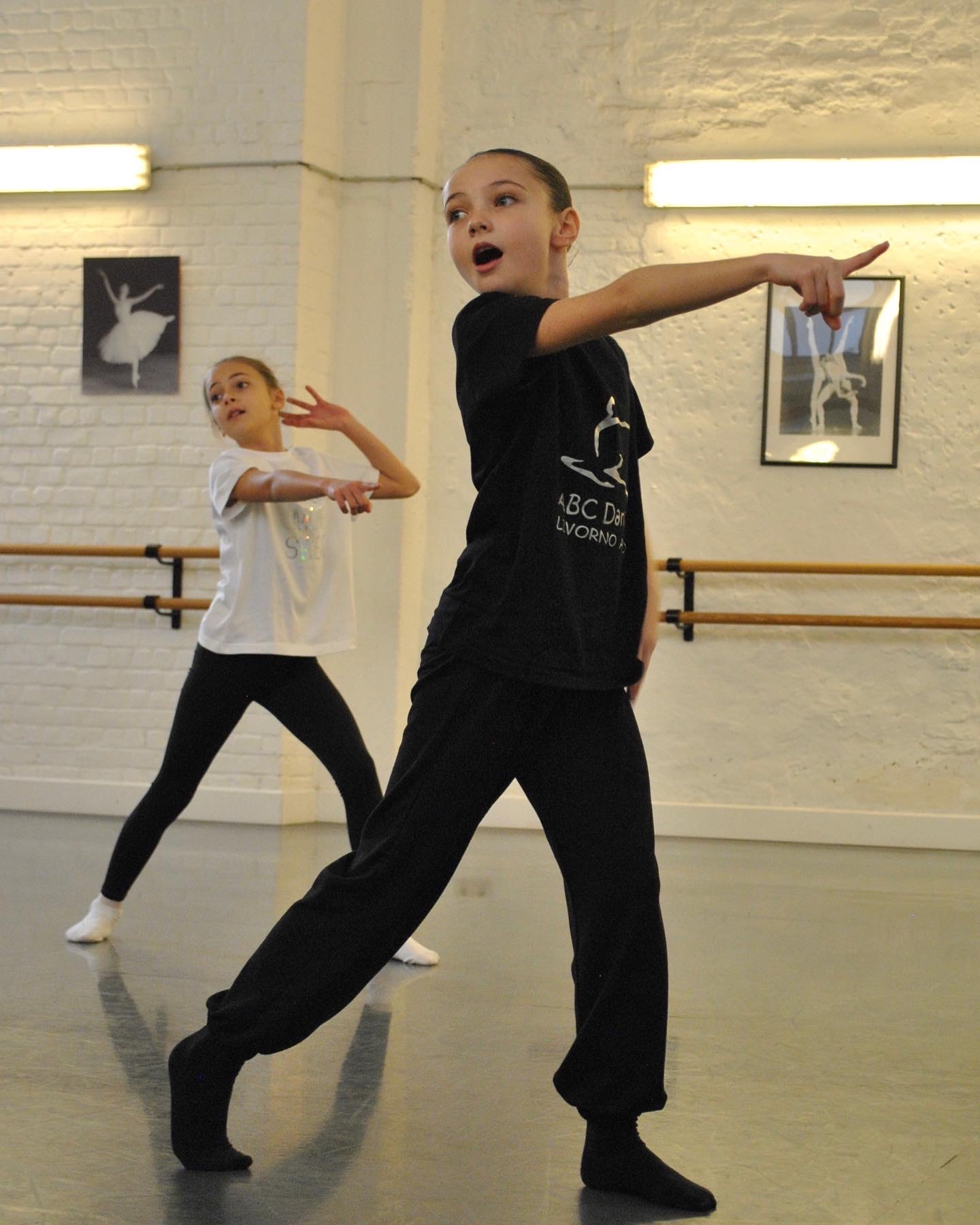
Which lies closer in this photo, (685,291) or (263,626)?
(685,291)

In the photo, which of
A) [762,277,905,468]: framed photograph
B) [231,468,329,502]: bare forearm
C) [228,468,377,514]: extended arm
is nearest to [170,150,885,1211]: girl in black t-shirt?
[228,468,377,514]: extended arm

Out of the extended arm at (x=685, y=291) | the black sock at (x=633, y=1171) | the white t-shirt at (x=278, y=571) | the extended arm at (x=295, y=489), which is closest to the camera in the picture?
the extended arm at (x=685, y=291)

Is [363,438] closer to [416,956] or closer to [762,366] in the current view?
[416,956]

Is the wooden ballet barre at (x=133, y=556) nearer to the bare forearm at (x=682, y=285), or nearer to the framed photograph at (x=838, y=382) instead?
the framed photograph at (x=838, y=382)

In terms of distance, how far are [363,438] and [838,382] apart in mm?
2747

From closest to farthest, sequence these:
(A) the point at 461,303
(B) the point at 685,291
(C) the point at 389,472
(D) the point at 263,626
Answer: (B) the point at 685,291
(D) the point at 263,626
(C) the point at 389,472
(A) the point at 461,303

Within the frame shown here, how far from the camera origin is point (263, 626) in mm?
3072

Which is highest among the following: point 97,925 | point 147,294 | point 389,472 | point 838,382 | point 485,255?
point 147,294

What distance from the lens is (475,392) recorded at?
1.63 meters

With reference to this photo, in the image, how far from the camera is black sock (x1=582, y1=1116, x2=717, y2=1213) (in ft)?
5.83

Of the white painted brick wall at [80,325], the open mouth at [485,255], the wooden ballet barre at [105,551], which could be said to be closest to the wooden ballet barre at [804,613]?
the white painted brick wall at [80,325]

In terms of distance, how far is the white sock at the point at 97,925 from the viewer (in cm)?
325

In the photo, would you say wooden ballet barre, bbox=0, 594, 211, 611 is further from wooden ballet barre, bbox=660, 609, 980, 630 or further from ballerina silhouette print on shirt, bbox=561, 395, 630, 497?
ballerina silhouette print on shirt, bbox=561, 395, 630, 497

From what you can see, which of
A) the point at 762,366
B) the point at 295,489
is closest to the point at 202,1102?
the point at 295,489
